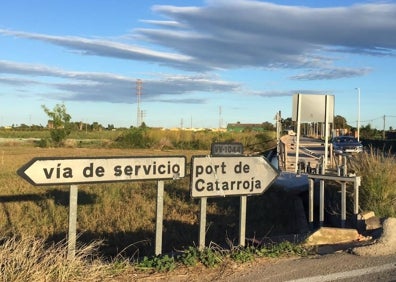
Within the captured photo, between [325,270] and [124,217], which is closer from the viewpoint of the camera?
[325,270]

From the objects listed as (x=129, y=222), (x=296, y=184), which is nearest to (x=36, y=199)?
(x=129, y=222)

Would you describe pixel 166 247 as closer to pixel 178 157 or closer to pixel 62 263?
pixel 178 157

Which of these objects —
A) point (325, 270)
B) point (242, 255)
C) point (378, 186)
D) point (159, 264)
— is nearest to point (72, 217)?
point (159, 264)

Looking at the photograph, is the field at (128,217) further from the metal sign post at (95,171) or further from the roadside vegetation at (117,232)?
the metal sign post at (95,171)

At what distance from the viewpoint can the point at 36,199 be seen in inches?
544

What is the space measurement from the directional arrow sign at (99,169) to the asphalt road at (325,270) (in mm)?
1473

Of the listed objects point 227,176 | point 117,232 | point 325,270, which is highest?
point 227,176

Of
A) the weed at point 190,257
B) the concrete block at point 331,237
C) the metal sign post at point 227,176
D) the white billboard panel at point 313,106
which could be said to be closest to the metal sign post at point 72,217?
the weed at point 190,257

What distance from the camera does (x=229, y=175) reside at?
678cm

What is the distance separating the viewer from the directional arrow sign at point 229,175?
655 cm

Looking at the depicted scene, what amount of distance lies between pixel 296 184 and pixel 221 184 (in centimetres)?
801

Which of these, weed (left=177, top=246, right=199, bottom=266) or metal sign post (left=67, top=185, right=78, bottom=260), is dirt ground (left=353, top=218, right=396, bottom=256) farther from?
metal sign post (left=67, top=185, right=78, bottom=260)

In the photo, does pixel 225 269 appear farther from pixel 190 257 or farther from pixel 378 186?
pixel 378 186

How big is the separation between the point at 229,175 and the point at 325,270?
1634mm
